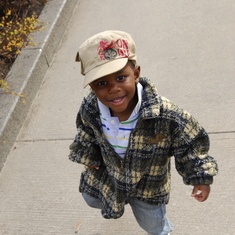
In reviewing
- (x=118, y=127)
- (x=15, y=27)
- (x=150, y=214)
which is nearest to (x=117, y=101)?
(x=118, y=127)

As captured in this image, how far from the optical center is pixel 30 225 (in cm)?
287

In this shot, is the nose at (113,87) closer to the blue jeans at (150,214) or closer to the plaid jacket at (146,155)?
the plaid jacket at (146,155)

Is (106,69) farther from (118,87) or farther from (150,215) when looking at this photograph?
(150,215)

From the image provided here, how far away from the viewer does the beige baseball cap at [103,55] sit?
1.63 meters

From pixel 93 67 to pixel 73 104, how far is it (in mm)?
2250

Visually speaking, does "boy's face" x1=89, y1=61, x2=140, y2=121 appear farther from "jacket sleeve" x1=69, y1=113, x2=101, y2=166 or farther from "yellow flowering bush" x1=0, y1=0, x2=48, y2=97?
"yellow flowering bush" x1=0, y1=0, x2=48, y2=97

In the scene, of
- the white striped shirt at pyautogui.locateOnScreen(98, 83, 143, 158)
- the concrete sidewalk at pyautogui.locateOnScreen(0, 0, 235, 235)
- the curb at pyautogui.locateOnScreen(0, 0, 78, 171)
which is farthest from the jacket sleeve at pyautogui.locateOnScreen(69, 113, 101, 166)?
the curb at pyautogui.locateOnScreen(0, 0, 78, 171)

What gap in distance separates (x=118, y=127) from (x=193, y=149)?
0.38 metres

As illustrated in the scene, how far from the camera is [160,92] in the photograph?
12.2 feet

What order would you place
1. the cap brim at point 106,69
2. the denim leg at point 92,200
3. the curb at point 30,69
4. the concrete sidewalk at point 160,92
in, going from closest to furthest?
the cap brim at point 106,69 < the denim leg at point 92,200 < the concrete sidewalk at point 160,92 < the curb at point 30,69

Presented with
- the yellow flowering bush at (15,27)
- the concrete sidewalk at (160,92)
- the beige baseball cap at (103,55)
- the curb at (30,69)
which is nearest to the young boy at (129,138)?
the beige baseball cap at (103,55)

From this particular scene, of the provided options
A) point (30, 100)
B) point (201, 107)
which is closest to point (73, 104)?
point (30, 100)

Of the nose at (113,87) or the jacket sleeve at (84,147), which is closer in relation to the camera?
the nose at (113,87)

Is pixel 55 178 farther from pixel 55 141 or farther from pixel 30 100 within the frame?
pixel 30 100
